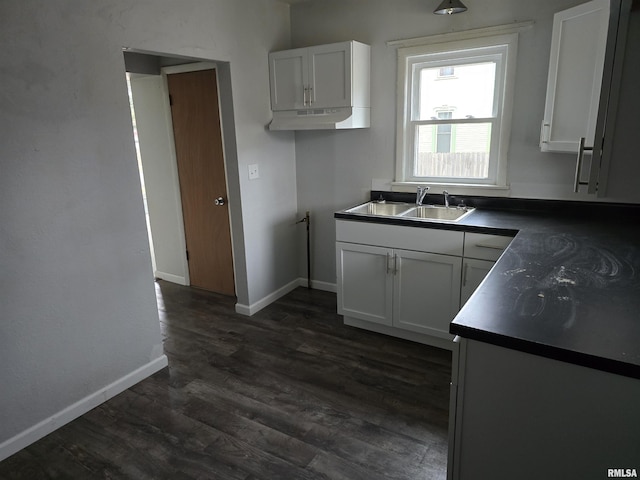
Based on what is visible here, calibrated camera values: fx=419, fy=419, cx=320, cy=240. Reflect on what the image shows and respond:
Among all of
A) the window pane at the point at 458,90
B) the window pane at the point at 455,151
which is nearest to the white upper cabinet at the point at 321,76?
the window pane at the point at 458,90

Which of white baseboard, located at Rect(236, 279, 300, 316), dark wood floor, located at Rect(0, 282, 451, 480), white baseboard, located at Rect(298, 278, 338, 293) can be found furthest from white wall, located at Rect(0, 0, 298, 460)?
white baseboard, located at Rect(298, 278, 338, 293)

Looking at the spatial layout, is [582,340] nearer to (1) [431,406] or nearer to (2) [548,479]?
(2) [548,479]

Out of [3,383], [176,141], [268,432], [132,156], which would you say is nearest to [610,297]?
[268,432]

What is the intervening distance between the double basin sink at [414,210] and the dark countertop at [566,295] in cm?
53

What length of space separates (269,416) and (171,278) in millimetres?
2609

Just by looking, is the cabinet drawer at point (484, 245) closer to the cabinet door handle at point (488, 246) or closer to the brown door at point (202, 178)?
the cabinet door handle at point (488, 246)

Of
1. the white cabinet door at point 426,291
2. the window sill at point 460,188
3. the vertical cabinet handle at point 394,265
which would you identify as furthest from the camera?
the window sill at point 460,188

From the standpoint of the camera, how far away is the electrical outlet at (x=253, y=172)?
3.43 m

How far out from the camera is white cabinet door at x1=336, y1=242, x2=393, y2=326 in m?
3.06

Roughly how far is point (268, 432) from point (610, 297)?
1699 mm

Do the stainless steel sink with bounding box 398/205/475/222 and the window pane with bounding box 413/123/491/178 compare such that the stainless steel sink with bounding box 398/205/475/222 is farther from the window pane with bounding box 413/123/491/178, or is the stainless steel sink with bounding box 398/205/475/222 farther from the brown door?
the brown door

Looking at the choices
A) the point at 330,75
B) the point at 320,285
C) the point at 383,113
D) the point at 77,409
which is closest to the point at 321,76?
the point at 330,75

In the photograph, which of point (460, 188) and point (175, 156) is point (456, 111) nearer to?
point (460, 188)

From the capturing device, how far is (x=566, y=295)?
149 cm
